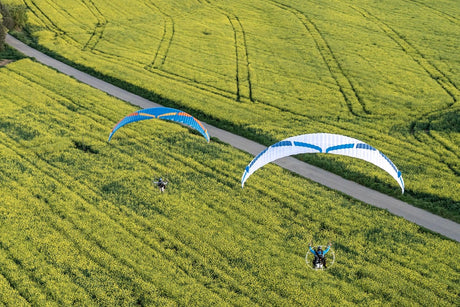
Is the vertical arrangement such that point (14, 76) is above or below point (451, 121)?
below

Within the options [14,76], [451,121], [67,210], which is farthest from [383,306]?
[14,76]

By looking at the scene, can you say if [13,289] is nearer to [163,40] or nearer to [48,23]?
[163,40]

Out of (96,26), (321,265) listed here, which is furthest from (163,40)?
(321,265)

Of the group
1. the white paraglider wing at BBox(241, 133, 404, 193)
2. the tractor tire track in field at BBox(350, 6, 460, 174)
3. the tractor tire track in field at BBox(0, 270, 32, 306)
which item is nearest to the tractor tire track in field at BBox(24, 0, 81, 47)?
the tractor tire track in field at BBox(350, 6, 460, 174)

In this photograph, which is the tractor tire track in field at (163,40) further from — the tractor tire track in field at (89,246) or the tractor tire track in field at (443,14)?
the tractor tire track in field at (443,14)

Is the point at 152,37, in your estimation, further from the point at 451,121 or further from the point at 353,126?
the point at 451,121

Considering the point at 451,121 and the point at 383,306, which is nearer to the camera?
the point at 383,306
